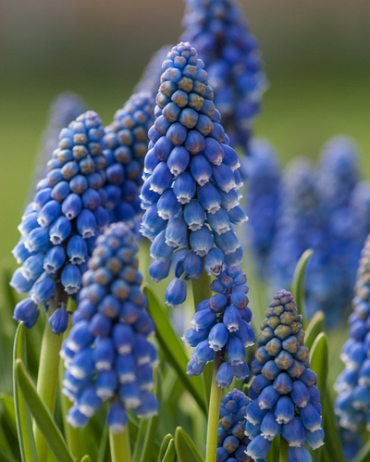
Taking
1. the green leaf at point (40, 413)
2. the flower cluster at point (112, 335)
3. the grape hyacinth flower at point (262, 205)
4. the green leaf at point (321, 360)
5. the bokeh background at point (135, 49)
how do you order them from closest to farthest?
1. the flower cluster at point (112, 335)
2. the green leaf at point (40, 413)
3. the green leaf at point (321, 360)
4. the grape hyacinth flower at point (262, 205)
5. the bokeh background at point (135, 49)

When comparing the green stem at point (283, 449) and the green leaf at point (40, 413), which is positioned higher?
the green leaf at point (40, 413)

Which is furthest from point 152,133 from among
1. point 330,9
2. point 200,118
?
point 330,9

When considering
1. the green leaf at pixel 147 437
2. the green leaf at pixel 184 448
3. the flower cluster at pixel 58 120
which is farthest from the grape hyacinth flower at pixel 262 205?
the green leaf at pixel 184 448

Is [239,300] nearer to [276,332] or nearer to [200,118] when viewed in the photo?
[276,332]

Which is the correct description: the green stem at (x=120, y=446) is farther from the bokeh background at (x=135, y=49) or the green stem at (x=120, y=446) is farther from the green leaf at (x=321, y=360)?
the bokeh background at (x=135, y=49)

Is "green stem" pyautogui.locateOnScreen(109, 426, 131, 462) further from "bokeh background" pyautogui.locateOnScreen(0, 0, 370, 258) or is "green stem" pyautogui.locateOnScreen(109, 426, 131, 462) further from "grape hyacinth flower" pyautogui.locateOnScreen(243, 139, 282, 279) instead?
A: "bokeh background" pyautogui.locateOnScreen(0, 0, 370, 258)

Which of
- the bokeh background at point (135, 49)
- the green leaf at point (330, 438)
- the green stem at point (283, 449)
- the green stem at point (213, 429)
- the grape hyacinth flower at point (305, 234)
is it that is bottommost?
the green leaf at point (330, 438)

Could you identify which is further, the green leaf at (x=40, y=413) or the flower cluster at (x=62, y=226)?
the flower cluster at (x=62, y=226)

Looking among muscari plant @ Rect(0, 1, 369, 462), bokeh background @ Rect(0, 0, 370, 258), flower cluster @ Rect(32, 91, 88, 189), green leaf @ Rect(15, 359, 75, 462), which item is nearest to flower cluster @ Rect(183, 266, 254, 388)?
muscari plant @ Rect(0, 1, 369, 462)
